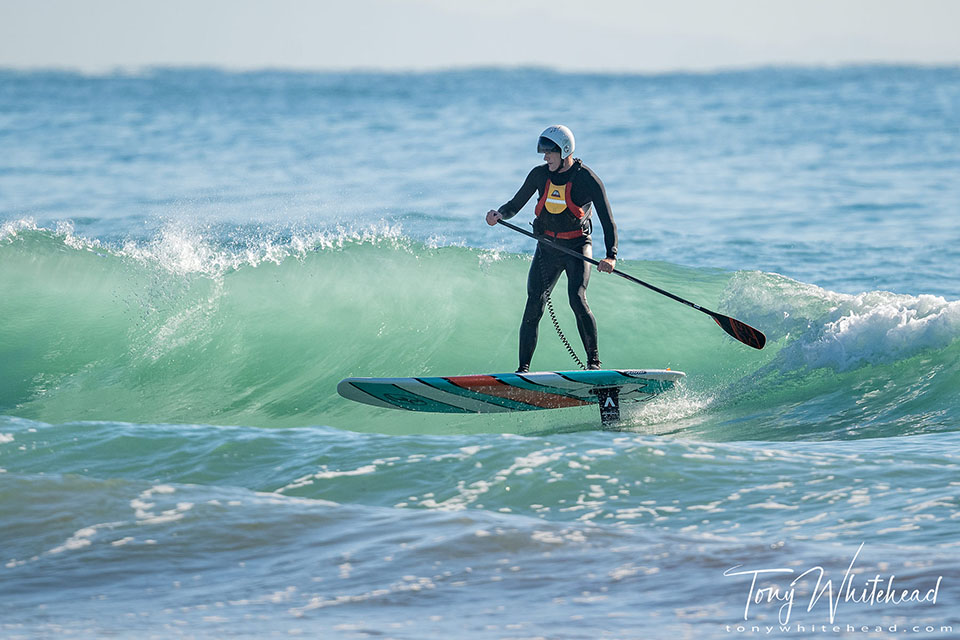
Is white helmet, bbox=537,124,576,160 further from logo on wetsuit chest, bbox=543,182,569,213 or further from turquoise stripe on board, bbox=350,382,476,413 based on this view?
turquoise stripe on board, bbox=350,382,476,413

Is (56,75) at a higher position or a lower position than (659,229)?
higher

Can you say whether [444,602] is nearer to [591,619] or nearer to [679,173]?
[591,619]

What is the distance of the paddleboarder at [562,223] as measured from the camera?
312 inches

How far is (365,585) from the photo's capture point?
5133mm

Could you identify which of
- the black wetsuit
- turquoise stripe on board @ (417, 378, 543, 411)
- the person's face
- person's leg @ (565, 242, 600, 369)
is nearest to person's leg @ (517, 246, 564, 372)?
the black wetsuit

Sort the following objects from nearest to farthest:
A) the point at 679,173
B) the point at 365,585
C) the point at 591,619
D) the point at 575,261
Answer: the point at 591,619, the point at 365,585, the point at 575,261, the point at 679,173

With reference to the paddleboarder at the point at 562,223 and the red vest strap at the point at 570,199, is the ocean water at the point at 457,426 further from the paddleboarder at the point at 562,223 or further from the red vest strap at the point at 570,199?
the red vest strap at the point at 570,199

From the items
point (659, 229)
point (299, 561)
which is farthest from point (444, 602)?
point (659, 229)

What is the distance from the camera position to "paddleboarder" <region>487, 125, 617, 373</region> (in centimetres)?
792

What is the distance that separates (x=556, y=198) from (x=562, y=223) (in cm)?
19

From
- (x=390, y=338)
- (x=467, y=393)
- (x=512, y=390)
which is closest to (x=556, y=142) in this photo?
(x=512, y=390)

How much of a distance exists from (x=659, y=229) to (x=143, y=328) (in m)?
10.3

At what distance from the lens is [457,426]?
29.7 ft
